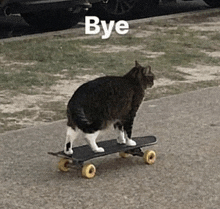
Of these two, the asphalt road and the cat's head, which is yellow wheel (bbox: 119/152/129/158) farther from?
the asphalt road

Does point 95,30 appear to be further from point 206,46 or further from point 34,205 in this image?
point 34,205

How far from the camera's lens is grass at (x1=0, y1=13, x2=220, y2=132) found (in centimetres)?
708

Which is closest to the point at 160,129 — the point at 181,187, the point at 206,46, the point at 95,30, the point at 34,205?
the point at 181,187

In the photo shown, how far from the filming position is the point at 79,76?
7852mm

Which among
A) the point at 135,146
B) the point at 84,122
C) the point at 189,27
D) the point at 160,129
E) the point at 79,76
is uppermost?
the point at 84,122

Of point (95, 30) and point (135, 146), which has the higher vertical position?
point (135, 146)

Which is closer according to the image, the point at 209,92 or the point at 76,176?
the point at 76,176

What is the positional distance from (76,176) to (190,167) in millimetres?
831

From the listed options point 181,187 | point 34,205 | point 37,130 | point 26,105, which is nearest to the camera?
point 34,205

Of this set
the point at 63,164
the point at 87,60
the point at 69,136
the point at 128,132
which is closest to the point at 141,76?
the point at 128,132

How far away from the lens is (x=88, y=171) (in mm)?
4602

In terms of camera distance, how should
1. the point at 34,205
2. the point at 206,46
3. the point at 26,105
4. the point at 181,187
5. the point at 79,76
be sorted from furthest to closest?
the point at 206,46 < the point at 79,76 < the point at 26,105 < the point at 181,187 < the point at 34,205

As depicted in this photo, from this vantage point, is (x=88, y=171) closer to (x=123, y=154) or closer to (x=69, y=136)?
(x=69, y=136)

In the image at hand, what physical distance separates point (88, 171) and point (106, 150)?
0.75 ft
